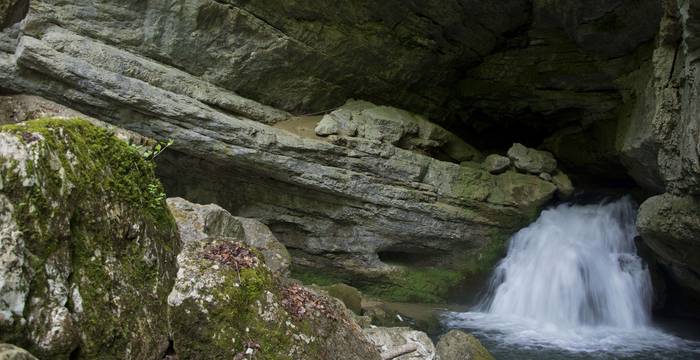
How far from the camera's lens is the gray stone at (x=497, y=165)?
15.2 meters

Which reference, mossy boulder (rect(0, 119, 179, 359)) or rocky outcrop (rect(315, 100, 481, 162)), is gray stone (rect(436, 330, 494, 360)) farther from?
rocky outcrop (rect(315, 100, 481, 162))

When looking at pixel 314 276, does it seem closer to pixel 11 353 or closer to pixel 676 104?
pixel 676 104

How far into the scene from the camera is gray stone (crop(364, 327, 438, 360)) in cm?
584

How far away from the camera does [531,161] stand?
1521 cm

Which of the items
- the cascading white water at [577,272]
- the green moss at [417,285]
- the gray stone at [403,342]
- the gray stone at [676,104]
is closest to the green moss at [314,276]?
the green moss at [417,285]

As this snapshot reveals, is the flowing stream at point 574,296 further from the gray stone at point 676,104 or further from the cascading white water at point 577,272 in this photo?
the gray stone at point 676,104

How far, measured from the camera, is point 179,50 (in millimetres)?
11961

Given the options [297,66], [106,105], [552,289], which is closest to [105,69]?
[106,105]

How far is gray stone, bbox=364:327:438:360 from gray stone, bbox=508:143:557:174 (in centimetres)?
992

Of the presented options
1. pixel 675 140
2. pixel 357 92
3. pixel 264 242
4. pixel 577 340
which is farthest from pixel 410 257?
pixel 675 140

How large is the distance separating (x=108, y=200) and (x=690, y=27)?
26.6 feet

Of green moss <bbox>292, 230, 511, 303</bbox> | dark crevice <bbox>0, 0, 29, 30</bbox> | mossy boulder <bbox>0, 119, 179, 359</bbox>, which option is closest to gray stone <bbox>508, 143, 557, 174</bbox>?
green moss <bbox>292, 230, 511, 303</bbox>

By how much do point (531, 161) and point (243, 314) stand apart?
13.3 metres

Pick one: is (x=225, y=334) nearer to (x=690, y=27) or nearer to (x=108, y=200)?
(x=108, y=200)
